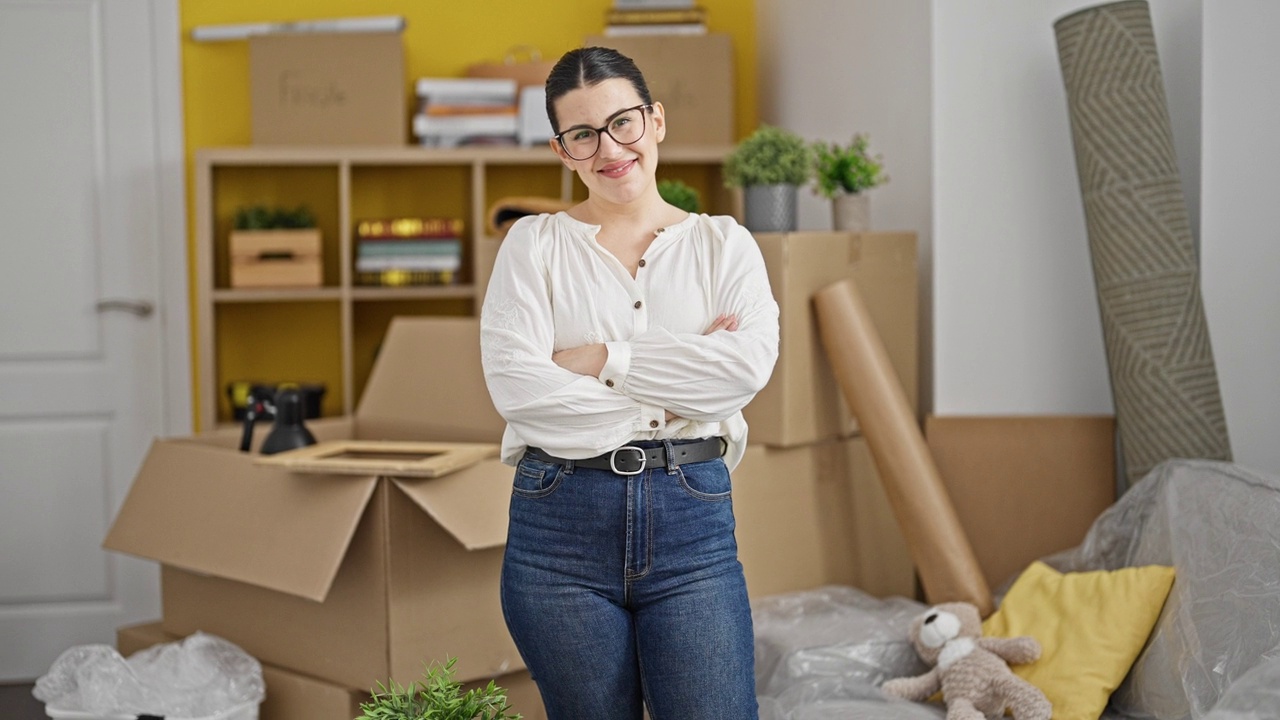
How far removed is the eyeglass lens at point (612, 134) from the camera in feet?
4.66

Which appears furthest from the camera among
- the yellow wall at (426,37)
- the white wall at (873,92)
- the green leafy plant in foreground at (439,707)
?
the yellow wall at (426,37)

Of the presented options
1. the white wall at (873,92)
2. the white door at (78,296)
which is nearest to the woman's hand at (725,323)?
the white wall at (873,92)

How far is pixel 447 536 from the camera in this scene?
2146 millimetres

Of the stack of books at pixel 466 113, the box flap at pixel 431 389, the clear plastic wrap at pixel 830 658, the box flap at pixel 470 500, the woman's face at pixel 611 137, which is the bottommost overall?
the clear plastic wrap at pixel 830 658

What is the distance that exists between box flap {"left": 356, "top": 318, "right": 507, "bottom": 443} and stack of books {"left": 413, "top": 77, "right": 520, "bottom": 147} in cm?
77

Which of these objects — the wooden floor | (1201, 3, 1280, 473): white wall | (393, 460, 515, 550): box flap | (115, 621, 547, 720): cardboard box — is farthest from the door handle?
(1201, 3, 1280, 473): white wall

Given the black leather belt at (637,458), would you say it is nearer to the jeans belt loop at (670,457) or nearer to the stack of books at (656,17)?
the jeans belt loop at (670,457)

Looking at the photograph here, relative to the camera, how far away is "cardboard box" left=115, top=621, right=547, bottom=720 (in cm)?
215

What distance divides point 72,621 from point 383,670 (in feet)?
6.23

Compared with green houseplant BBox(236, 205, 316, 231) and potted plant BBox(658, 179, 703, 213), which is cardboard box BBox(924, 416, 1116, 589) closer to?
potted plant BBox(658, 179, 703, 213)

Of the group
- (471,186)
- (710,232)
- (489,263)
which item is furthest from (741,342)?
(471,186)

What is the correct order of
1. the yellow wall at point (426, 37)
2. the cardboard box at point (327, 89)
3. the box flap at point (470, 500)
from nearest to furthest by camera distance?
the box flap at point (470, 500) < the cardboard box at point (327, 89) < the yellow wall at point (426, 37)

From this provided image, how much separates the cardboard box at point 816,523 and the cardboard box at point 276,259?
1.63m

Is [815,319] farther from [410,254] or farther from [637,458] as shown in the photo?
[410,254]
